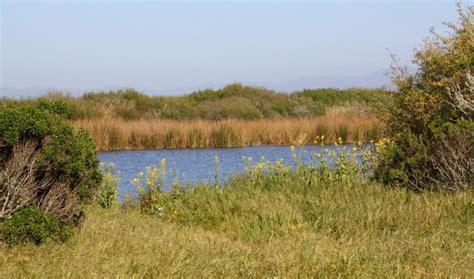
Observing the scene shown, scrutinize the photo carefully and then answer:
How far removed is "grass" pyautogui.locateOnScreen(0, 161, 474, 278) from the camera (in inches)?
259

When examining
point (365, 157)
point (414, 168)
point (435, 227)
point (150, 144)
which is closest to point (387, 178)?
point (414, 168)

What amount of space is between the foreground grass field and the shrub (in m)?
0.52

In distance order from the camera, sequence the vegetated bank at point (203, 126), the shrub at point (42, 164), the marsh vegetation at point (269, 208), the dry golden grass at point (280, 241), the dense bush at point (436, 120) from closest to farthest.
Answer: the dry golden grass at point (280, 241) < the marsh vegetation at point (269, 208) < the shrub at point (42, 164) < the dense bush at point (436, 120) < the vegetated bank at point (203, 126)

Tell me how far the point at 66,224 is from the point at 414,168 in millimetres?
6288

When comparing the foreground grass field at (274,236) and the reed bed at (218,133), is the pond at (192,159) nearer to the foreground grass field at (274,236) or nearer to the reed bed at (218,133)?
the reed bed at (218,133)

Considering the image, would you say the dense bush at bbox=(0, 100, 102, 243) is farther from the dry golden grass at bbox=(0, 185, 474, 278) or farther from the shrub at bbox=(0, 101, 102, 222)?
the dry golden grass at bbox=(0, 185, 474, 278)

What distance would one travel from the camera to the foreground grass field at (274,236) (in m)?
6.58

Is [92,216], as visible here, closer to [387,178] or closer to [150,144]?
[387,178]

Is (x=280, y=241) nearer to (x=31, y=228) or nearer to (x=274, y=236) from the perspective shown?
(x=274, y=236)

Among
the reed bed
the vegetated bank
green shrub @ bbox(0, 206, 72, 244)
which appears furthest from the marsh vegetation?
the reed bed

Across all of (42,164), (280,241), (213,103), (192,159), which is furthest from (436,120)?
(213,103)

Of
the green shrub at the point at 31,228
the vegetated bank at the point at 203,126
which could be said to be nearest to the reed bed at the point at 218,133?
the vegetated bank at the point at 203,126

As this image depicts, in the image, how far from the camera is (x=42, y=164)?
304 inches

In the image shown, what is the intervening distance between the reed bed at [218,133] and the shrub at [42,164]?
19.0m
